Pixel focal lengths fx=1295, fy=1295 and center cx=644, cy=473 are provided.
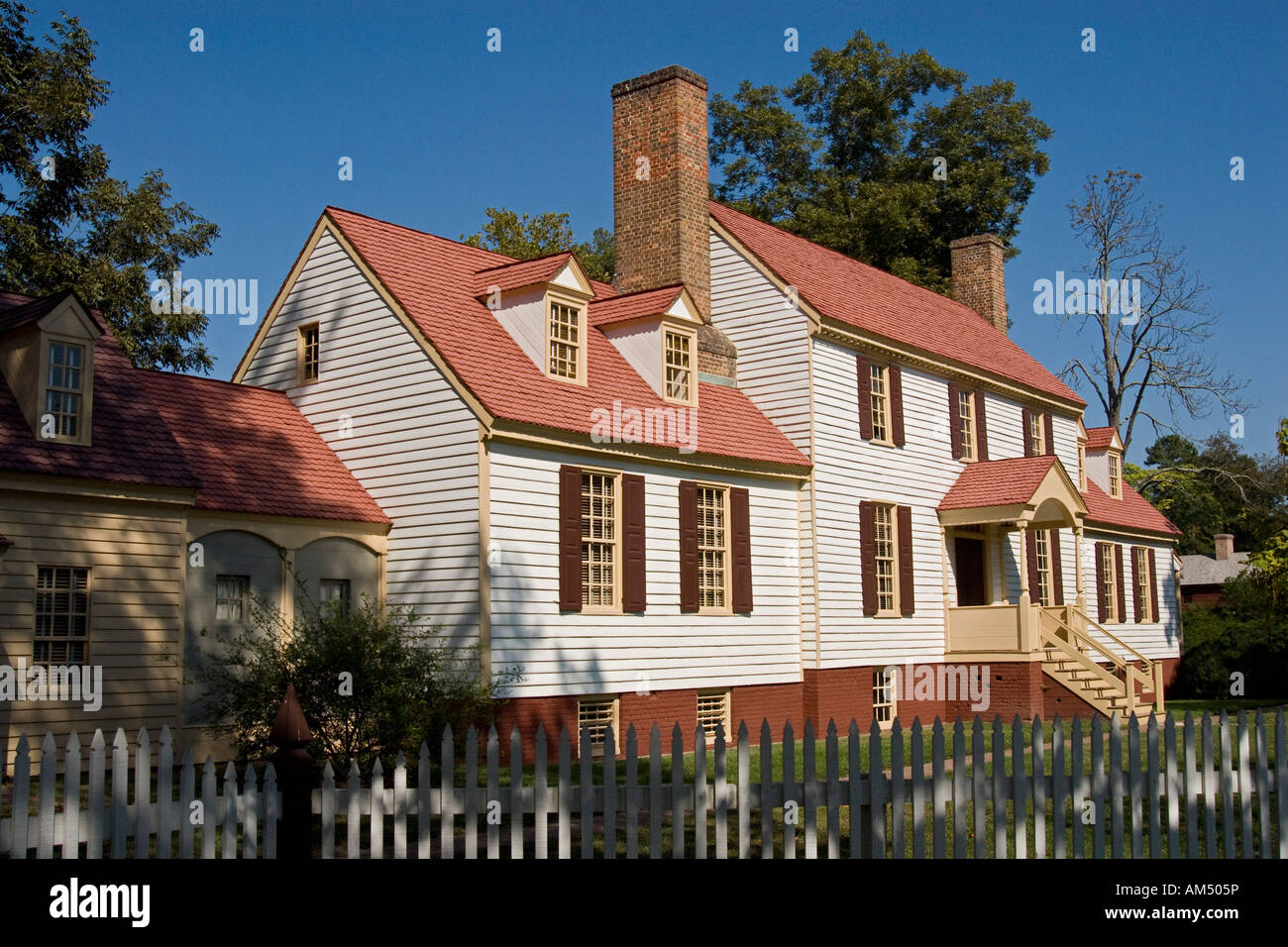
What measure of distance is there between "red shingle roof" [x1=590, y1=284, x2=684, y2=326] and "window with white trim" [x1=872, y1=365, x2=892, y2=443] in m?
5.80

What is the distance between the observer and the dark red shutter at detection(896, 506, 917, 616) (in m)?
25.7

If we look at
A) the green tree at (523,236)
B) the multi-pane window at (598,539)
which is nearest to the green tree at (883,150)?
the green tree at (523,236)

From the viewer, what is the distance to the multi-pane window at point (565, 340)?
2025 cm

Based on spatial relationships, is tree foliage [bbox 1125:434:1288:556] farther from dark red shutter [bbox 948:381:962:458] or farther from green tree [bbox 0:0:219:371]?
green tree [bbox 0:0:219:371]

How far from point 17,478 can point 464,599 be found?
18.9 ft

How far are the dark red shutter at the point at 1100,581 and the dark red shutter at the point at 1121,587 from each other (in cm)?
85

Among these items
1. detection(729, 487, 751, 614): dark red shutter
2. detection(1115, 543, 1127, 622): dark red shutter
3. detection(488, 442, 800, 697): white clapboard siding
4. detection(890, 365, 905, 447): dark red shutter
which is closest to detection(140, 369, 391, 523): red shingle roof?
detection(488, 442, 800, 697): white clapboard siding

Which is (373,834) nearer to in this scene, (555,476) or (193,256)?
(555,476)

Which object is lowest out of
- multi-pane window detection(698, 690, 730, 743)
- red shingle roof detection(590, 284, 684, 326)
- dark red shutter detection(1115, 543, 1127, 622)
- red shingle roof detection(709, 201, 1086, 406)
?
multi-pane window detection(698, 690, 730, 743)

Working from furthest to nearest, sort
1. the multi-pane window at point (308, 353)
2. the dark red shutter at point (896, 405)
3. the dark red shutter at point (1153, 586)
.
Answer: the dark red shutter at point (1153, 586) < the dark red shutter at point (896, 405) < the multi-pane window at point (308, 353)

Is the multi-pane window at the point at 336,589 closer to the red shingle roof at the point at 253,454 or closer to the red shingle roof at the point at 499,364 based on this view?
the red shingle roof at the point at 253,454

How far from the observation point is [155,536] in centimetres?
1633
